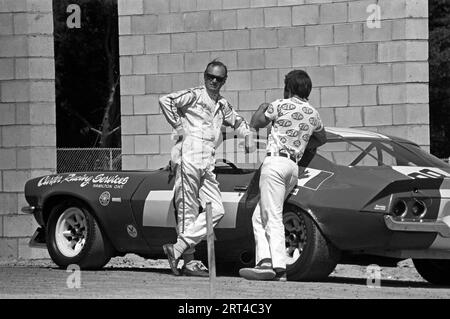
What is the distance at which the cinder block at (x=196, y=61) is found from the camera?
15324 mm

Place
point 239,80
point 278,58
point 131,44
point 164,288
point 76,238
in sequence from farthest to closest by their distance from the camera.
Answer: point 131,44, point 239,80, point 278,58, point 76,238, point 164,288

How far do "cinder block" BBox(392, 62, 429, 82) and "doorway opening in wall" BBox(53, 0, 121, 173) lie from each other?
3307 cm

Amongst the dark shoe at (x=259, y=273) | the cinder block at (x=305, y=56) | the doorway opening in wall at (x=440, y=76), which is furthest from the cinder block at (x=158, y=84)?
the doorway opening in wall at (x=440, y=76)

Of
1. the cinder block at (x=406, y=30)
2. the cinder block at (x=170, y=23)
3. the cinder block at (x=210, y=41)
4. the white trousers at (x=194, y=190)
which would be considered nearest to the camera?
the white trousers at (x=194, y=190)

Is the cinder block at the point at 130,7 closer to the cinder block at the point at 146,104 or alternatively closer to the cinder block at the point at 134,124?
the cinder block at the point at 146,104

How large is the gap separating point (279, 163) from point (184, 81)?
5.61 metres

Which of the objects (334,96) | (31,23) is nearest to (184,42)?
(31,23)

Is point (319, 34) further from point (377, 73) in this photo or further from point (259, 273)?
point (259, 273)

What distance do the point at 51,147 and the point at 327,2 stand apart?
4064 millimetres

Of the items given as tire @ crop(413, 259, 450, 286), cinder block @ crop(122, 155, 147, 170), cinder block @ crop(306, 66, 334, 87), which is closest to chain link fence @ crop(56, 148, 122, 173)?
cinder block @ crop(122, 155, 147, 170)

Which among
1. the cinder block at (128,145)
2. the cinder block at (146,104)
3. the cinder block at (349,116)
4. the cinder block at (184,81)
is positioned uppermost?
the cinder block at (184,81)

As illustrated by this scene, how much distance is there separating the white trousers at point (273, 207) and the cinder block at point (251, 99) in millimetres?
4969

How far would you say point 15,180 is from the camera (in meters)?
15.4
